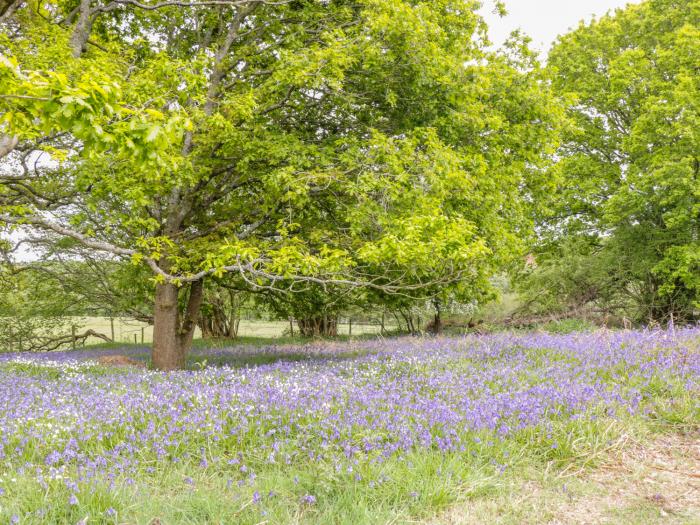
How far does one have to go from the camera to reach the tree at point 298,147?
8781mm

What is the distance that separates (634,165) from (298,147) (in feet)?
53.6

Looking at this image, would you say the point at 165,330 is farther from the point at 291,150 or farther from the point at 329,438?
the point at 329,438

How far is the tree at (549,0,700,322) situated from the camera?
18.3 metres

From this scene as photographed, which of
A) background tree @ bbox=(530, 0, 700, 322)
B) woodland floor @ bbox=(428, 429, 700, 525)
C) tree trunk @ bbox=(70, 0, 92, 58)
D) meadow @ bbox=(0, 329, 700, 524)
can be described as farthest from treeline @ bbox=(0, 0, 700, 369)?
woodland floor @ bbox=(428, 429, 700, 525)

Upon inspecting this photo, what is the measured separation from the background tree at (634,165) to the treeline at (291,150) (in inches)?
11.8

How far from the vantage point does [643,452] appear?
5.07 meters

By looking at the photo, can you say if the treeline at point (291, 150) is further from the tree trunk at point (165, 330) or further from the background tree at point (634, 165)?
the background tree at point (634, 165)

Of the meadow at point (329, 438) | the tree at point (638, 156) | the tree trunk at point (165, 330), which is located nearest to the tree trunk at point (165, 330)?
the tree trunk at point (165, 330)

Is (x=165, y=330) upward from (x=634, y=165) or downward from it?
downward

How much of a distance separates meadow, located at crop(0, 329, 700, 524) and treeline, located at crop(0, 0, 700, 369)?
2477mm

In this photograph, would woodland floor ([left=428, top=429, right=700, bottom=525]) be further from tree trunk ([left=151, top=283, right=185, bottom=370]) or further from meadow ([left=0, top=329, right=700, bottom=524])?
tree trunk ([left=151, top=283, right=185, bottom=370])

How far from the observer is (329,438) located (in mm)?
4883

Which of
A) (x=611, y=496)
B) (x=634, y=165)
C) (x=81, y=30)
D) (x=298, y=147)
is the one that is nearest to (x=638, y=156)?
(x=634, y=165)

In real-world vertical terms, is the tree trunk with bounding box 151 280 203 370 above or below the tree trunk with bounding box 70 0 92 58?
below
